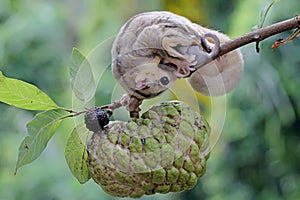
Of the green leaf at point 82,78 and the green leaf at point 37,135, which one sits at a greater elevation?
the green leaf at point 82,78

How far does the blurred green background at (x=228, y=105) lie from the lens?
7.69 ft

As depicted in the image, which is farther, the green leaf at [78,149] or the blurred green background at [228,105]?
the blurred green background at [228,105]

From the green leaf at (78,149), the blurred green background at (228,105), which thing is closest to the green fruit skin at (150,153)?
the green leaf at (78,149)

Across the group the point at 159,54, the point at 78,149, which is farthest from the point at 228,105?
the point at 78,149

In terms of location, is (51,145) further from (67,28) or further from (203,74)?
(203,74)

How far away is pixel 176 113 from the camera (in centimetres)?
67

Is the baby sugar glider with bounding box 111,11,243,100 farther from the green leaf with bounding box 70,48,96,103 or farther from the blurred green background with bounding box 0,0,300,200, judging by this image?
the blurred green background with bounding box 0,0,300,200

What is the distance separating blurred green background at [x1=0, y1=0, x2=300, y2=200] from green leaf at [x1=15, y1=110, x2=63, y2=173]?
4.35 ft

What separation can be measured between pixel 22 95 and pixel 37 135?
0.16ft

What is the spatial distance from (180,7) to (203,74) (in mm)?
1794

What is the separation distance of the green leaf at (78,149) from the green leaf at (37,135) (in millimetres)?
28

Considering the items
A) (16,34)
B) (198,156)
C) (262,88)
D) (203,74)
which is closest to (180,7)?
(262,88)

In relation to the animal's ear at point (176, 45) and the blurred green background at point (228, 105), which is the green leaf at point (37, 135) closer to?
the animal's ear at point (176, 45)

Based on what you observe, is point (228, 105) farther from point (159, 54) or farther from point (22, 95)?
point (22, 95)
